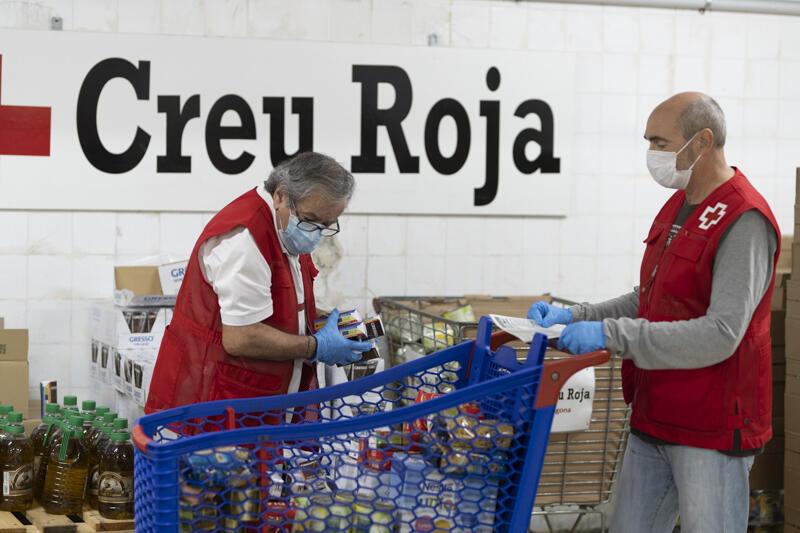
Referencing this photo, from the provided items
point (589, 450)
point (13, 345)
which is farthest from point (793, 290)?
point (13, 345)

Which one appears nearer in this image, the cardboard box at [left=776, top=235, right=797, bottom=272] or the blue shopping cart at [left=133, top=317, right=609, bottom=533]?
the blue shopping cart at [left=133, top=317, right=609, bottom=533]

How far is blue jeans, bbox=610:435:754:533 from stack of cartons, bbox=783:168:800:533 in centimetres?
160

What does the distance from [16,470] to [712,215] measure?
7.42ft

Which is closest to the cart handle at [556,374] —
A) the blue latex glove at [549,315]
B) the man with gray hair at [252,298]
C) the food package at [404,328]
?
the blue latex glove at [549,315]

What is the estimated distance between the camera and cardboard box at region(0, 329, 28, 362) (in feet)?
13.5

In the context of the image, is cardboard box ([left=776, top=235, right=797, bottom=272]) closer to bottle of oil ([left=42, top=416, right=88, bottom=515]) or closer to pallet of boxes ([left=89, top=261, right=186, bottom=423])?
pallet of boxes ([left=89, top=261, right=186, bottom=423])

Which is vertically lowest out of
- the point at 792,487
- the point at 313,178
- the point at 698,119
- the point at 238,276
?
the point at 792,487

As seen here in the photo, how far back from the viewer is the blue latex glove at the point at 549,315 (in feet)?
9.50

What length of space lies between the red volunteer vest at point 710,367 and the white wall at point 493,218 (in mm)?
2362

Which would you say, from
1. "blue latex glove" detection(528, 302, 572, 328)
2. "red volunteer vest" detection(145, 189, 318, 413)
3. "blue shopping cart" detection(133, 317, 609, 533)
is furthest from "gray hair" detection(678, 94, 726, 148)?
"red volunteer vest" detection(145, 189, 318, 413)

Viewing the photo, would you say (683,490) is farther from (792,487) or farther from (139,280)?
(139,280)

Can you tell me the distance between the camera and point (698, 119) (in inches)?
106

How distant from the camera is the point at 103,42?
15.0 feet

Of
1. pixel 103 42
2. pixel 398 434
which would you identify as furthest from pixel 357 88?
pixel 398 434
